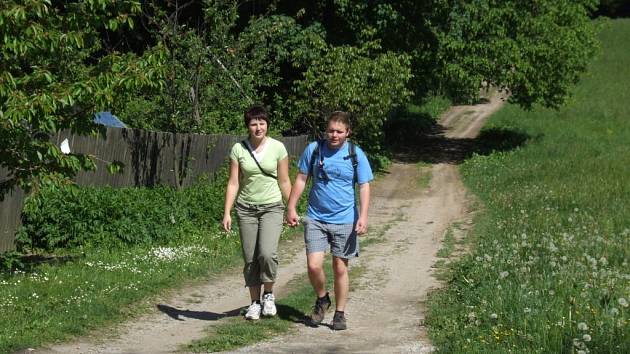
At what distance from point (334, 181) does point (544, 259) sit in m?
3.11

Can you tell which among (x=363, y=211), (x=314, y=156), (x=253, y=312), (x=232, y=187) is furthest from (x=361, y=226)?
(x=253, y=312)

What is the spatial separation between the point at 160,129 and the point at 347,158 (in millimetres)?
11542

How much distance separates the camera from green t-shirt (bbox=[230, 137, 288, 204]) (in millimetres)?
8508

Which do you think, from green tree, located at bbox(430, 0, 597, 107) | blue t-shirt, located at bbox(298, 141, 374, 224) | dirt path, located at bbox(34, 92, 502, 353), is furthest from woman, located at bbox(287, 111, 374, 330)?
green tree, located at bbox(430, 0, 597, 107)

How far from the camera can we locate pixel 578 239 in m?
12.3

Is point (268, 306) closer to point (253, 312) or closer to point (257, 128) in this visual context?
point (253, 312)

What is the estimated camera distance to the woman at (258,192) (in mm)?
8508

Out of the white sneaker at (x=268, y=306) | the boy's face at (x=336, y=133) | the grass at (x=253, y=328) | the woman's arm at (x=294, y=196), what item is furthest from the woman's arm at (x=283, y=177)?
the grass at (x=253, y=328)

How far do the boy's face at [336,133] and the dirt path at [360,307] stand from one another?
166 centimetres

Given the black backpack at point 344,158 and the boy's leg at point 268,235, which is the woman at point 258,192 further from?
the black backpack at point 344,158

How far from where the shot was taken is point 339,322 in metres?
8.30

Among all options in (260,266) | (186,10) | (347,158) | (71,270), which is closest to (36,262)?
(71,270)

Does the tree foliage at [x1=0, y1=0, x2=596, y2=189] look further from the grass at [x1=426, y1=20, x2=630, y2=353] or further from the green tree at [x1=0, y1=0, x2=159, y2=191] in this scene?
the grass at [x1=426, y1=20, x2=630, y2=353]

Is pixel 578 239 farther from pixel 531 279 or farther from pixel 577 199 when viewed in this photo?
pixel 577 199
